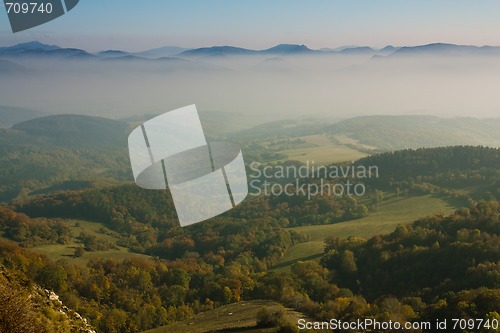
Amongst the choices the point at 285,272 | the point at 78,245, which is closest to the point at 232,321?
the point at 285,272

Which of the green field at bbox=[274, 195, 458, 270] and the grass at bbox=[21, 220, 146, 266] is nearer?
the green field at bbox=[274, 195, 458, 270]

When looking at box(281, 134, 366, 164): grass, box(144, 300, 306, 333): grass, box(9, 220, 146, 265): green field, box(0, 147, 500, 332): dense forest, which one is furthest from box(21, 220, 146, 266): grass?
box(281, 134, 366, 164): grass

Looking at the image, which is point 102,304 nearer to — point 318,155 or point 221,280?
point 221,280

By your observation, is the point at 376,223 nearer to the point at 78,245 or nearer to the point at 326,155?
the point at 78,245

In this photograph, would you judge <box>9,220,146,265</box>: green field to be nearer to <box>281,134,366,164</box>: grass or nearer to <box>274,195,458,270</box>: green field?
<box>274,195,458,270</box>: green field

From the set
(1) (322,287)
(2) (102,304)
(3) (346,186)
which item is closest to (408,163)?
(3) (346,186)

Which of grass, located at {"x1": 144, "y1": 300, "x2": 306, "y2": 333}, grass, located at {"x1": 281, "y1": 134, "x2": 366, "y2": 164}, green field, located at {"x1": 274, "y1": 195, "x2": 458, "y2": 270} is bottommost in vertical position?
grass, located at {"x1": 281, "y1": 134, "x2": 366, "y2": 164}
